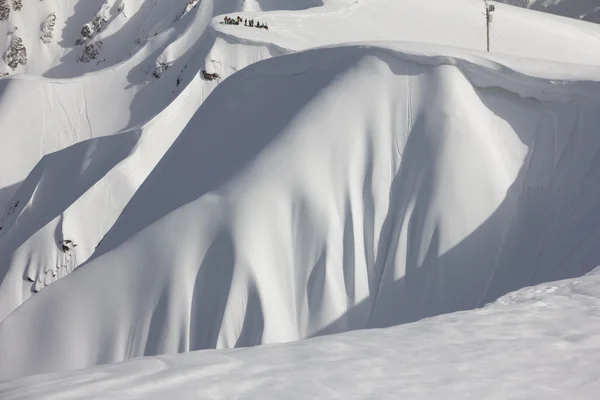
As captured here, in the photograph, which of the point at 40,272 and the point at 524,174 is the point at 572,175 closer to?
the point at 524,174

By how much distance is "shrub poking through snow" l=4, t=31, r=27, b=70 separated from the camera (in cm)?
4016

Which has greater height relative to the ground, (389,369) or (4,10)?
(4,10)

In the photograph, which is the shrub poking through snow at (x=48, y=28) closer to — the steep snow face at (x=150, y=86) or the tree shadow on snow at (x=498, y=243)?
the steep snow face at (x=150, y=86)

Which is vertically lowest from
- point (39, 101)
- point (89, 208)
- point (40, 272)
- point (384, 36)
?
point (40, 272)

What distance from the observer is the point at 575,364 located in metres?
3.95

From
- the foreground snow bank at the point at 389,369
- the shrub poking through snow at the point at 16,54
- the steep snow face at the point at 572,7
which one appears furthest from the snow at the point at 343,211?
the steep snow face at the point at 572,7

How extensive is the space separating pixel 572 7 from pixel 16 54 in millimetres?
27504

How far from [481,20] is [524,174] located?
1694 centimetres

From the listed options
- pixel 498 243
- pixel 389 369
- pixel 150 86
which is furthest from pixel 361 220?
pixel 150 86

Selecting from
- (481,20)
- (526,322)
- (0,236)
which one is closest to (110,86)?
(0,236)

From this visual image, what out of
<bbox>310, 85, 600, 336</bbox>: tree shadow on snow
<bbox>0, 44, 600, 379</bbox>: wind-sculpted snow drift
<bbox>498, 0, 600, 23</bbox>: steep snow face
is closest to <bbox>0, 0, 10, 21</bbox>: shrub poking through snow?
<bbox>498, 0, 600, 23</bbox>: steep snow face

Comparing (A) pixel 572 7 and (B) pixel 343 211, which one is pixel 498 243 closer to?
(B) pixel 343 211

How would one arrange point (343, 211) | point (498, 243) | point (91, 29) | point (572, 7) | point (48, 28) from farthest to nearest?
point (572, 7), point (48, 28), point (91, 29), point (343, 211), point (498, 243)

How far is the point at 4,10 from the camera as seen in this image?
42.0 metres
